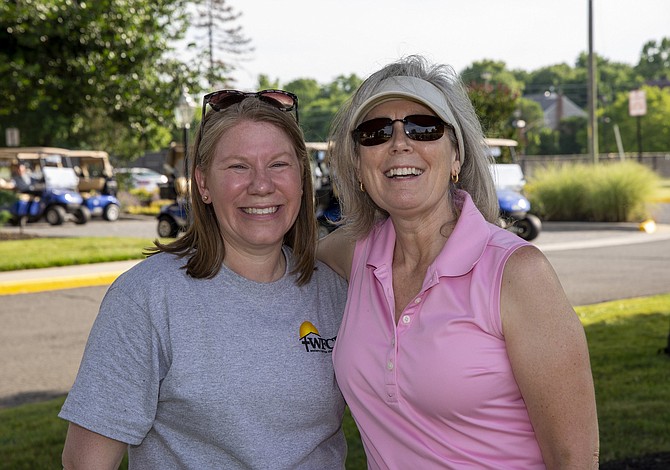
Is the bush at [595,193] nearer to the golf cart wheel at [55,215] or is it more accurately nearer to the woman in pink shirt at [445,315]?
the golf cart wheel at [55,215]

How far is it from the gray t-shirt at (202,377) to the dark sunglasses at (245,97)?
475 millimetres

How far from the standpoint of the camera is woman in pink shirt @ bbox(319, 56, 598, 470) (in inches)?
80.0

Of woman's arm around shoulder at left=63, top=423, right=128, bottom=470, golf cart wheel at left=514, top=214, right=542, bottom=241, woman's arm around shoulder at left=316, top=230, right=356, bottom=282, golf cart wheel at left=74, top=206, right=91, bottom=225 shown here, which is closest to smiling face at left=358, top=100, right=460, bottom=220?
woman's arm around shoulder at left=316, top=230, right=356, bottom=282

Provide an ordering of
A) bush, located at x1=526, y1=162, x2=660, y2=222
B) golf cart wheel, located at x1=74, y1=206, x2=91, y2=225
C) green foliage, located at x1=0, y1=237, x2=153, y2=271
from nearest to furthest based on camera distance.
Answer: green foliage, located at x1=0, y1=237, x2=153, y2=271, bush, located at x1=526, y1=162, x2=660, y2=222, golf cart wheel, located at x1=74, y1=206, x2=91, y2=225

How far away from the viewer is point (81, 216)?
23.7 m

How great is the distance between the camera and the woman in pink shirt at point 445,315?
2.03 metres

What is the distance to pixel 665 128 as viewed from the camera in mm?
64562

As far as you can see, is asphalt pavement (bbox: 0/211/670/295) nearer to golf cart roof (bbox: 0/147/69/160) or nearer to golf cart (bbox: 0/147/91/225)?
golf cart (bbox: 0/147/91/225)

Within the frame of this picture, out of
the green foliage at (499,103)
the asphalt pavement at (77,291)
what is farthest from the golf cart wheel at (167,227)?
the green foliage at (499,103)

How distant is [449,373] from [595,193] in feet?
66.8

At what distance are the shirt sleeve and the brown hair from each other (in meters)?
0.24

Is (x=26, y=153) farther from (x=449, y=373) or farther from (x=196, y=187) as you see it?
(x=449, y=373)

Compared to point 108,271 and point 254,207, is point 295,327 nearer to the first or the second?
point 254,207

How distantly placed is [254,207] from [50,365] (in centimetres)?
539
